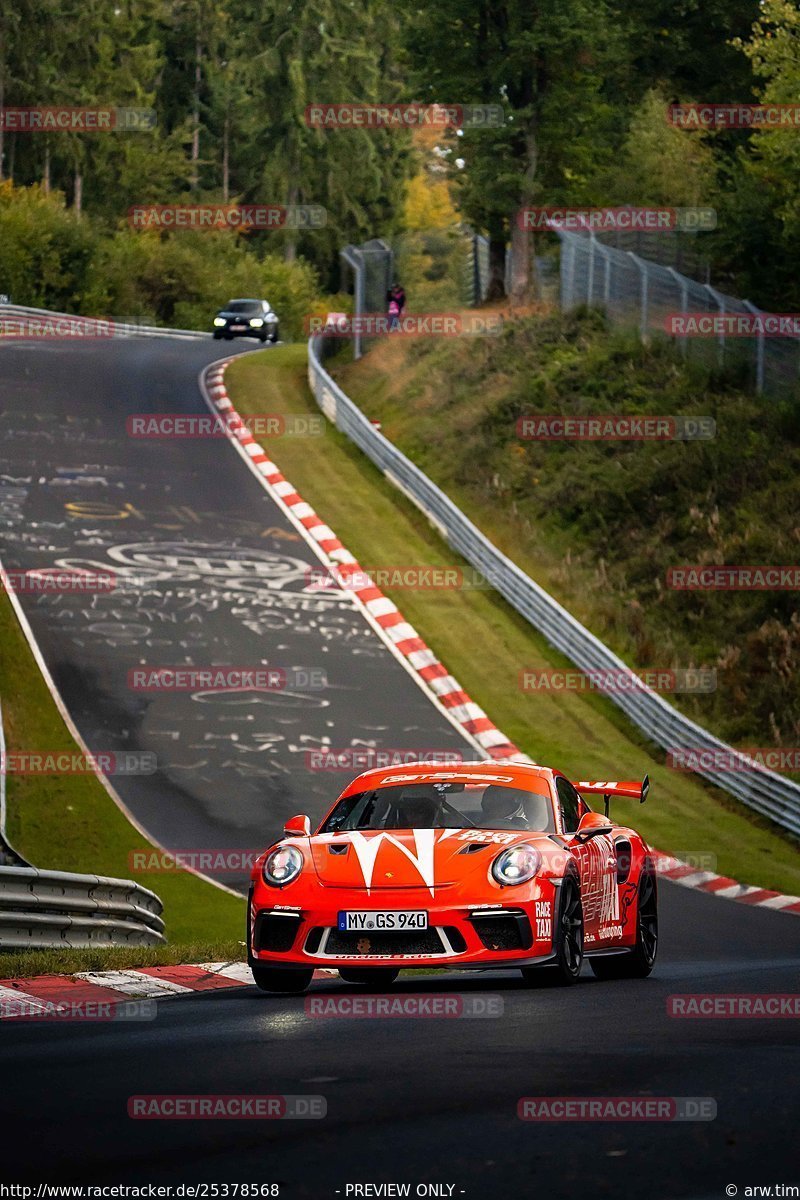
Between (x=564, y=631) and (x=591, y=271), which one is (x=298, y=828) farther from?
(x=591, y=271)

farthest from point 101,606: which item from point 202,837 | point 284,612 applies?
point 202,837

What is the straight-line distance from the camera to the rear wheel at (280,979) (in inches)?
393

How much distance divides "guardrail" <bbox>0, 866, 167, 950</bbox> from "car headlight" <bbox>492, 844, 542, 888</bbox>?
3152 millimetres

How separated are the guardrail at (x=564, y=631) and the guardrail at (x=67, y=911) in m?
10.7

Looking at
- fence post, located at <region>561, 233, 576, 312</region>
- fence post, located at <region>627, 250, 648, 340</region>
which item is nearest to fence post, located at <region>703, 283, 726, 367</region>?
fence post, located at <region>627, 250, 648, 340</region>

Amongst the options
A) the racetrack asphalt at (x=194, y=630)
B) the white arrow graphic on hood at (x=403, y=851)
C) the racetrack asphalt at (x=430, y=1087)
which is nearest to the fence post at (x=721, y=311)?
the racetrack asphalt at (x=194, y=630)

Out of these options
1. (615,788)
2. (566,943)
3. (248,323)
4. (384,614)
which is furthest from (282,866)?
(248,323)

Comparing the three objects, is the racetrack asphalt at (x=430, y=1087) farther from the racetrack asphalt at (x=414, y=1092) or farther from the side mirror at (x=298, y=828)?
the side mirror at (x=298, y=828)

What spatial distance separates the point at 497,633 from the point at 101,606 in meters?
6.00

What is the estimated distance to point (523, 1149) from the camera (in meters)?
5.33

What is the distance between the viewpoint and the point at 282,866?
9.95 m

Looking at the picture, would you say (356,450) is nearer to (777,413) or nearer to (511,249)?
(777,413)

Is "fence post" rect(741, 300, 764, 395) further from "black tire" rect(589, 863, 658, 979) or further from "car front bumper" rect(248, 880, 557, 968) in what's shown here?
"car front bumper" rect(248, 880, 557, 968)

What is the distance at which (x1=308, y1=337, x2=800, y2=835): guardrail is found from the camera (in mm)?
22406
